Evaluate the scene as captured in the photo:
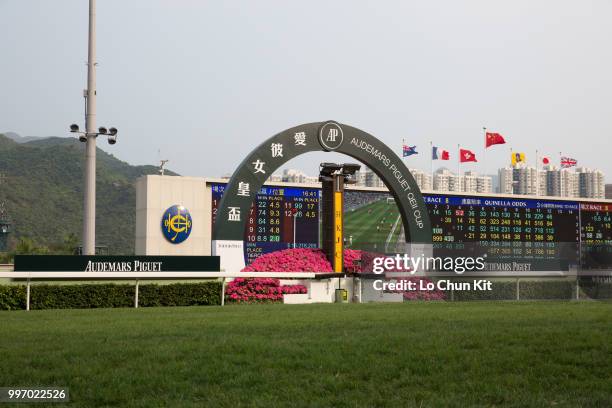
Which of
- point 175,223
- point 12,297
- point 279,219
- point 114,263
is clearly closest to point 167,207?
point 175,223

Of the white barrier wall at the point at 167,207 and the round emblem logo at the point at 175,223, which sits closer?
the white barrier wall at the point at 167,207

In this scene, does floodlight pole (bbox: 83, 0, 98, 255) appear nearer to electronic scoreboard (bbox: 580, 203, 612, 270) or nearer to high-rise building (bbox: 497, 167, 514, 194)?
electronic scoreboard (bbox: 580, 203, 612, 270)

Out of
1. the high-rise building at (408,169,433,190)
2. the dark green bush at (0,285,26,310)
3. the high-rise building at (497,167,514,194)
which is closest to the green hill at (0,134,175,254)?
the high-rise building at (408,169,433,190)

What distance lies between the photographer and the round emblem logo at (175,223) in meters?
30.3

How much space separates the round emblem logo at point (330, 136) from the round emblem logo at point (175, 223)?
9677 mm

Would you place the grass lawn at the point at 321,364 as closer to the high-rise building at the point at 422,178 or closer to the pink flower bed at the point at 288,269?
the pink flower bed at the point at 288,269

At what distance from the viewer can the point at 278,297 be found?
20109 millimetres

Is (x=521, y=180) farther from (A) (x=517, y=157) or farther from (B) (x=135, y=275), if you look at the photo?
(B) (x=135, y=275)

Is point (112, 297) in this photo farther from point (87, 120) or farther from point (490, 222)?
point (490, 222)

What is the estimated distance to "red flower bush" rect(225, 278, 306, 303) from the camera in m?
19.5

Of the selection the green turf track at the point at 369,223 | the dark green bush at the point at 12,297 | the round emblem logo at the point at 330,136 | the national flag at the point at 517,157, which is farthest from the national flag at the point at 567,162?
the dark green bush at the point at 12,297

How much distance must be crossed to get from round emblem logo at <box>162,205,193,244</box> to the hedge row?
1224 centimetres

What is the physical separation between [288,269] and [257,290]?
1655 millimetres

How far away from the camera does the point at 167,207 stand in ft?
99.7
